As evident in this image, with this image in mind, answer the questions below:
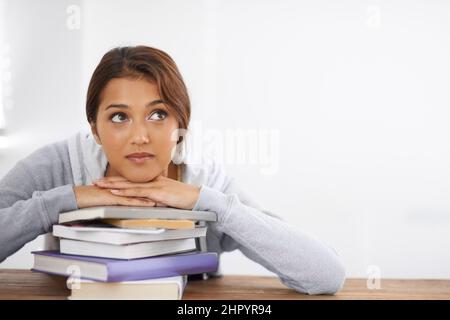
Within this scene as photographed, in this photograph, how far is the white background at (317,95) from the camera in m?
1.41

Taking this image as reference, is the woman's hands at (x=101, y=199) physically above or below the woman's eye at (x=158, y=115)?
below

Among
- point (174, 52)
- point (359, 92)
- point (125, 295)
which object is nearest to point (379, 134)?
point (359, 92)

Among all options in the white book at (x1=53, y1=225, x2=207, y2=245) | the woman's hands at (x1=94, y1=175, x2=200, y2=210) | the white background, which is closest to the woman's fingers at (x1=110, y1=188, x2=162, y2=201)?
the woman's hands at (x1=94, y1=175, x2=200, y2=210)

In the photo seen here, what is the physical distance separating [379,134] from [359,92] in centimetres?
13

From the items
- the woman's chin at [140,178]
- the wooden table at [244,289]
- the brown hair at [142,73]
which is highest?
the brown hair at [142,73]

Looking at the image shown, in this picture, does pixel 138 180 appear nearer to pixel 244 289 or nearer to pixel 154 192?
pixel 154 192

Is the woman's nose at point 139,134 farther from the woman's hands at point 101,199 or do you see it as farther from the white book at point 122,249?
the white book at point 122,249

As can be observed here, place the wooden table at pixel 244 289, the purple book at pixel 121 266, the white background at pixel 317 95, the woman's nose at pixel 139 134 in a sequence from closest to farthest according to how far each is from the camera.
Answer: the purple book at pixel 121 266 → the wooden table at pixel 244 289 → the woman's nose at pixel 139 134 → the white background at pixel 317 95

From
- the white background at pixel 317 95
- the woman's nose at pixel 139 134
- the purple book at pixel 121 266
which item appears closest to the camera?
the purple book at pixel 121 266

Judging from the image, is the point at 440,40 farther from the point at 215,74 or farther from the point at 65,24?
the point at 65,24

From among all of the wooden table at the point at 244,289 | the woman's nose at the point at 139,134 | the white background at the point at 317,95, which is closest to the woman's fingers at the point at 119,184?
the woman's nose at the point at 139,134

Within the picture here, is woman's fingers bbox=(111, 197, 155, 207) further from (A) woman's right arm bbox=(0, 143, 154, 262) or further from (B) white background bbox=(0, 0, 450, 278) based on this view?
(B) white background bbox=(0, 0, 450, 278)

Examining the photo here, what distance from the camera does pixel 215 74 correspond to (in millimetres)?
1512

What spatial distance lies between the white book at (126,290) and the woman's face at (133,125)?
304 millimetres
